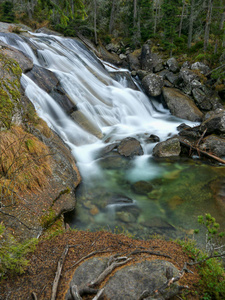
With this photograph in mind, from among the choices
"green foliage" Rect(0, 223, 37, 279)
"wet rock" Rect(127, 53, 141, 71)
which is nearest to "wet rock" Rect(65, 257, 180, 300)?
"green foliage" Rect(0, 223, 37, 279)

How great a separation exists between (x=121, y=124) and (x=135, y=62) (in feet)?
39.2

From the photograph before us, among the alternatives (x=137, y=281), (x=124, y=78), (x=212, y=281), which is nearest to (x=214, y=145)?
(x=212, y=281)

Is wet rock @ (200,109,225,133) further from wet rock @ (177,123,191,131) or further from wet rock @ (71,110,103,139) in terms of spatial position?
wet rock @ (71,110,103,139)

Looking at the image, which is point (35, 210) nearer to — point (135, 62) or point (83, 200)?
point (83, 200)

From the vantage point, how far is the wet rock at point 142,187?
882cm

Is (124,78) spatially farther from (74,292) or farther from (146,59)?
(74,292)

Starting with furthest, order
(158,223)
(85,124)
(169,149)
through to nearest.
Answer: (85,124)
(169,149)
(158,223)

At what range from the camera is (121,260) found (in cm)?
380

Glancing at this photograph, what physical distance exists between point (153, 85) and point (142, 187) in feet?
39.3

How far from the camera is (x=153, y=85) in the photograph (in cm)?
1825

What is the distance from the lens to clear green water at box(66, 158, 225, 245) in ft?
22.3

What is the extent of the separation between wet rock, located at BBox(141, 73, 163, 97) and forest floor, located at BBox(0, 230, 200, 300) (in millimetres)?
15473

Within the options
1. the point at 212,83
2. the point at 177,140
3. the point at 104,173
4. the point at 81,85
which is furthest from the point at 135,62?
the point at 104,173

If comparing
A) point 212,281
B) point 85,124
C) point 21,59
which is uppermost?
point 21,59
